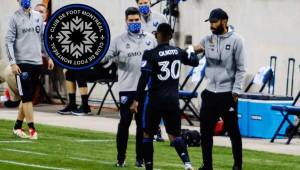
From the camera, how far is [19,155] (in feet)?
54.7

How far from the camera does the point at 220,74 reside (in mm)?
14977

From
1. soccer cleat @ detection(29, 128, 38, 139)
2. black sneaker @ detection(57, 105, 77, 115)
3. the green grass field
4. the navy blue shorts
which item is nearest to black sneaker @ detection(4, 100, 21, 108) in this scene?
black sneaker @ detection(57, 105, 77, 115)

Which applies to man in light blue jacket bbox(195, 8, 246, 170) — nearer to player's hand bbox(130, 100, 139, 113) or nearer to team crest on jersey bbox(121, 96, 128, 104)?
player's hand bbox(130, 100, 139, 113)

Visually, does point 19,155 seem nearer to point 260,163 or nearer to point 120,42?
point 120,42

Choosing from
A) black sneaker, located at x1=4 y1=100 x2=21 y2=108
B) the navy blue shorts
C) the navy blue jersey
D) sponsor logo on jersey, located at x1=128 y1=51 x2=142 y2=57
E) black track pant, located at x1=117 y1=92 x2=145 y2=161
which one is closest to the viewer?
the navy blue jersey

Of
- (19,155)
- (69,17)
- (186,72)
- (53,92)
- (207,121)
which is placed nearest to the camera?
(207,121)

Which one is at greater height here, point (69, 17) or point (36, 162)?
point (69, 17)

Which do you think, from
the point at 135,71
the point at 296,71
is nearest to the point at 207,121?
the point at 135,71

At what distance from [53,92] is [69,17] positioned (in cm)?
1092

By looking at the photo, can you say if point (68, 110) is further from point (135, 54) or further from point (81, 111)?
point (135, 54)

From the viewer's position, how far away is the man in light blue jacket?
1493 centimetres
